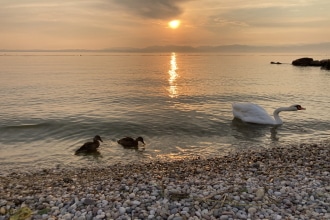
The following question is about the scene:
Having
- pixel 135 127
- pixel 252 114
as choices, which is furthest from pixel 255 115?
pixel 135 127

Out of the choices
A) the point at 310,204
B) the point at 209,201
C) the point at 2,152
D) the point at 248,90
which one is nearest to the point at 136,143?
the point at 2,152

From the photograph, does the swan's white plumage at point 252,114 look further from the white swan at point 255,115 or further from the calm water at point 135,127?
the calm water at point 135,127

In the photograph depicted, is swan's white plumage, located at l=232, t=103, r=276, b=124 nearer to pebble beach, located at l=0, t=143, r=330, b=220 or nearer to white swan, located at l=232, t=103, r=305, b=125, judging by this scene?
white swan, located at l=232, t=103, r=305, b=125

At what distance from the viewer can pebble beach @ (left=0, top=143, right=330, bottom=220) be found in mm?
5820

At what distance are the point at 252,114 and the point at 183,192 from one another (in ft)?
37.6

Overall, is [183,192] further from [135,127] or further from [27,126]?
[27,126]

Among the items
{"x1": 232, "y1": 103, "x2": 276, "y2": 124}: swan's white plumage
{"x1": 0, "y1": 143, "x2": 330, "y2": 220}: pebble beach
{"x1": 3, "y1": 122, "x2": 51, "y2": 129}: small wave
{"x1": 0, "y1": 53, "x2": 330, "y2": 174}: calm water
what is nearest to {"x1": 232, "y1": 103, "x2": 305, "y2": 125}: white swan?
{"x1": 232, "y1": 103, "x2": 276, "y2": 124}: swan's white plumage

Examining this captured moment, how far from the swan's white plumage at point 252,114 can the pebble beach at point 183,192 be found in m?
7.30

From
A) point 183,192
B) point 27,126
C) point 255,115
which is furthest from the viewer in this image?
point 255,115

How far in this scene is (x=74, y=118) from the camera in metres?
18.4

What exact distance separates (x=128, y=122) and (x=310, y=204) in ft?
40.5

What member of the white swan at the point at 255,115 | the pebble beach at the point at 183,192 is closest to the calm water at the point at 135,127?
the white swan at the point at 255,115

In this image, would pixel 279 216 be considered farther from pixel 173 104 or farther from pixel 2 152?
pixel 173 104

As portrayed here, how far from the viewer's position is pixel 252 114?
56.8 feet
